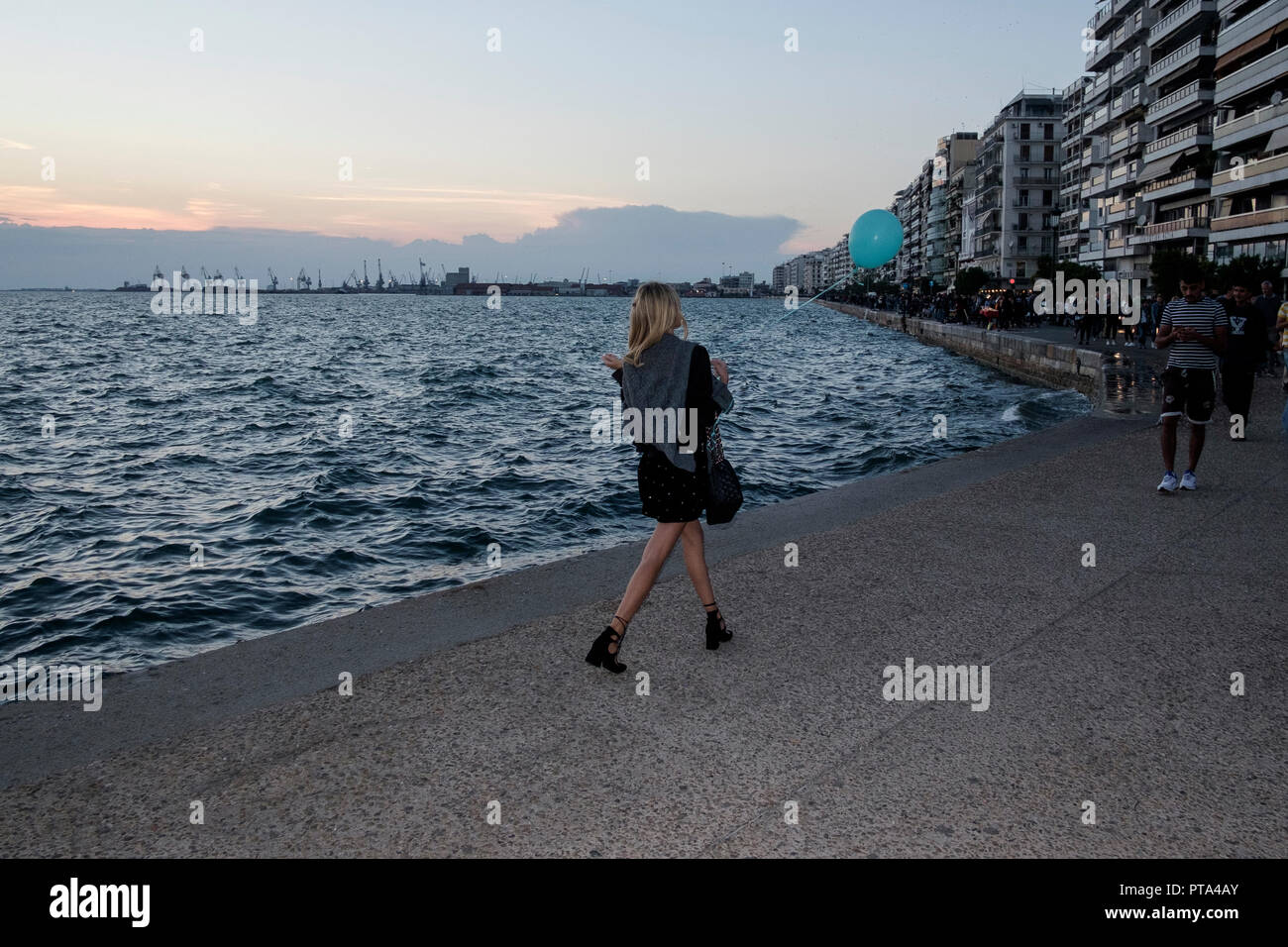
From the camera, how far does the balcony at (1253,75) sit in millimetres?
42781

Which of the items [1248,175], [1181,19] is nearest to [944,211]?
[1181,19]

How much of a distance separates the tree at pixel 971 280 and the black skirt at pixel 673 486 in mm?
99682

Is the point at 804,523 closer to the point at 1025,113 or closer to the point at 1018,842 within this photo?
the point at 1018,842

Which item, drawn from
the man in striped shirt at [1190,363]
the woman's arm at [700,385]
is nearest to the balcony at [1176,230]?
the man in striped shirt at [1190,363]

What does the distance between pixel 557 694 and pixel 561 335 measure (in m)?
79.6

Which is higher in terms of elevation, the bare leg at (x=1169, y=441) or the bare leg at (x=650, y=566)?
the bare leg at (x=1169, y=441)

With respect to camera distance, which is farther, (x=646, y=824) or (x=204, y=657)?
(x=204, y=657)

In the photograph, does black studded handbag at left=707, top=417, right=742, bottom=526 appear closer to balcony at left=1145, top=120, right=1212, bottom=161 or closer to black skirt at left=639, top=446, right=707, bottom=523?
black skirt at left=639, top=446, right=707, bottom=523

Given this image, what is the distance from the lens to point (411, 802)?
11.3 feet

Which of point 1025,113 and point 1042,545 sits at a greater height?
point 1025,113

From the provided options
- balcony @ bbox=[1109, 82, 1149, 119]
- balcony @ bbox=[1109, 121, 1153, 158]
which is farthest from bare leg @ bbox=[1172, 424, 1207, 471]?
balcony @ bbox=[1109, 82, 1149, 119]

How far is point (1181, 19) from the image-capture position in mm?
60250

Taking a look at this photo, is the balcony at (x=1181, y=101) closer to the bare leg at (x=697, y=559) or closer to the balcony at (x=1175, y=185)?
the balcony at (x=1175, y=185)
